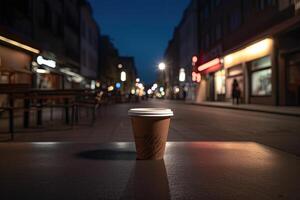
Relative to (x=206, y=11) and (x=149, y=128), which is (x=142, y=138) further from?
(x=206, y=11)

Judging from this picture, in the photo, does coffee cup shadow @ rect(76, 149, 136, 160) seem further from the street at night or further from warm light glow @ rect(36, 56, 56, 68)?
warm light glow @ rect(36, 56, 56, 68)

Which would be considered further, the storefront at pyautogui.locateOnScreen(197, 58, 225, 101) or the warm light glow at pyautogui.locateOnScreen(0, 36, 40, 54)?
the storefront at pyautogui.locateOnScreen(197, 58, 225, 101)

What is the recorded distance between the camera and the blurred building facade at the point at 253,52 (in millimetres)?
25969

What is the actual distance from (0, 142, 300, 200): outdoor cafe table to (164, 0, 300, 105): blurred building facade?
4.53 m

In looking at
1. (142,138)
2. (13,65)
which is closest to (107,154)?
(142,138)

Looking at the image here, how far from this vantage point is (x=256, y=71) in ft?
106

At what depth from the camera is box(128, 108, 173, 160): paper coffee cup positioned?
6008 millimetres

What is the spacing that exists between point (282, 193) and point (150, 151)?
2.36 metres

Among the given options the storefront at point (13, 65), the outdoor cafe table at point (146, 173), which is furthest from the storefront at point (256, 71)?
the outdoor cafe table at point (146, 173)

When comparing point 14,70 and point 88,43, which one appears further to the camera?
point 88,43

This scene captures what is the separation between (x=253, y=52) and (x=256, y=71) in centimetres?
155

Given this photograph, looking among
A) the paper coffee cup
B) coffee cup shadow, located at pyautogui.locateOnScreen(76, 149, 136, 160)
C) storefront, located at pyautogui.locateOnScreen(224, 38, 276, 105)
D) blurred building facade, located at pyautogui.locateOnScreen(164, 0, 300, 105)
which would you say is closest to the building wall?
blurred building facade, located at pyautogui.locateOnScreen(164, 0, 300, 105)

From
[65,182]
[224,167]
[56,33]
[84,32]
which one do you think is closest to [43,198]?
[65,182]

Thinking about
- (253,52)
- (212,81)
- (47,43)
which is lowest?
(212,81)
